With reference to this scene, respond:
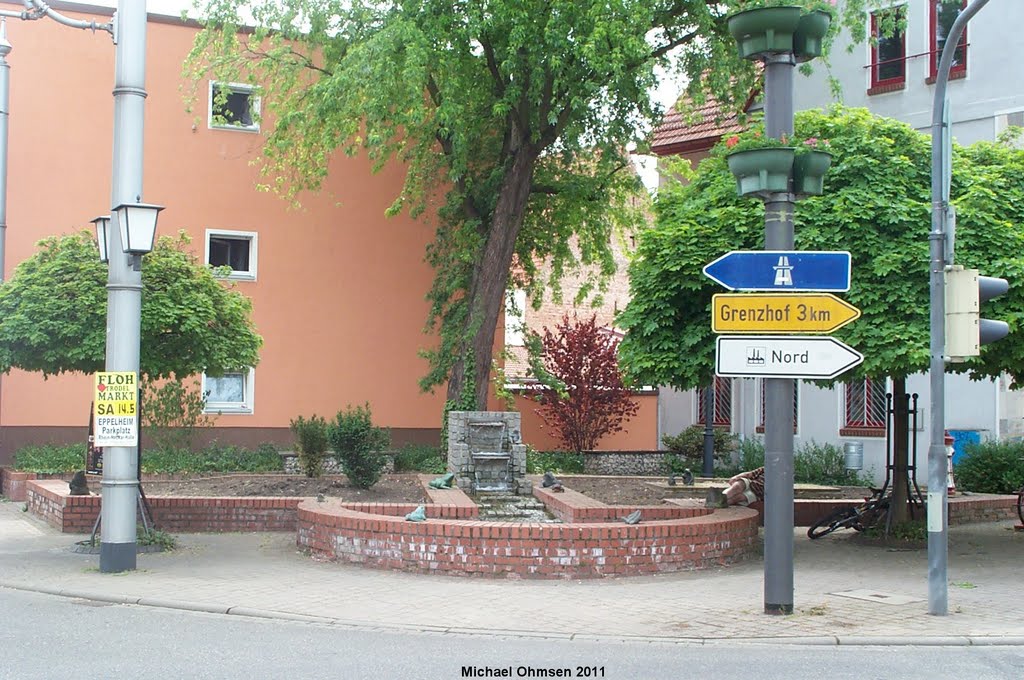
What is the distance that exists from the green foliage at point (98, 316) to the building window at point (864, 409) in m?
13.6

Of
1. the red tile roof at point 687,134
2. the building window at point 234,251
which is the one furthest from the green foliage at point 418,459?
the red tile roof at point 687,134

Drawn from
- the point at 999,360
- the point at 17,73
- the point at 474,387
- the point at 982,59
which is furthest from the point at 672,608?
the point at 17,73

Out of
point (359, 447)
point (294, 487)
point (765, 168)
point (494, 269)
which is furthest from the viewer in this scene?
point (494, 269)

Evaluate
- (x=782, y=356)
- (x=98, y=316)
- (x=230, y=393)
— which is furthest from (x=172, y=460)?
(x=782, y=356)

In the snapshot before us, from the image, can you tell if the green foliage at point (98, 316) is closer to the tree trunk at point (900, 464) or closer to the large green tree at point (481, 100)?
the large green tree at point (481, 100)

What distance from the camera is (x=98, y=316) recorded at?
43.7 ft

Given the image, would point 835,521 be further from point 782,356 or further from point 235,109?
point 235,109

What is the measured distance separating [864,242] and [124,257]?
25.5 ft

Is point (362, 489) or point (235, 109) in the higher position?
point (235, 109)

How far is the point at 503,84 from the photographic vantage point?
19.5m

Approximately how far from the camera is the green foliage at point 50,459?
67.1ft

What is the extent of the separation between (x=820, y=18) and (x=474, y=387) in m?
11.7

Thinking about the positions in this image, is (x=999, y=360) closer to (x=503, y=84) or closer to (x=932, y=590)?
(x=932, y=590)

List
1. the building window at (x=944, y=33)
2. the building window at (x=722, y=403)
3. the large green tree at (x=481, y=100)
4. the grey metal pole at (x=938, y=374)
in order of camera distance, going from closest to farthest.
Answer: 1. the grey metal pole at (x=938, y=374)
2. the large green tree at (x=481, y=100)
3. the building window at (x=944, y=33)
4. the building window at (x=722, y=403)
